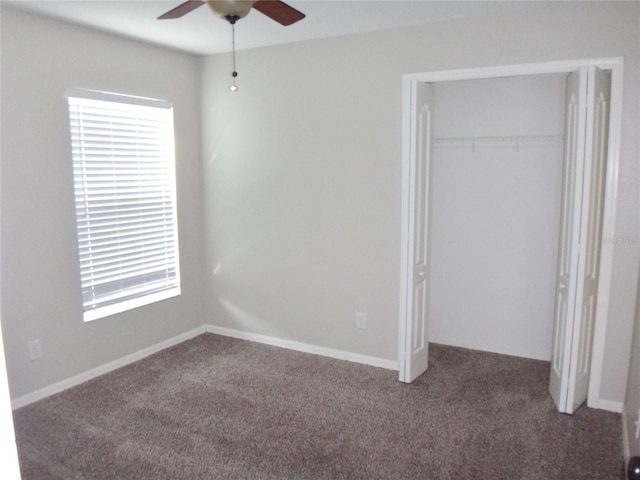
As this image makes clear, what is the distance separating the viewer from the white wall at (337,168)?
3086mm

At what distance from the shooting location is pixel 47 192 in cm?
338

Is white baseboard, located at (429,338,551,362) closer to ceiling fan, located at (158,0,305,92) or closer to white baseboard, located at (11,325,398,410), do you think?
white baseboard, located at (11,325,398,410)

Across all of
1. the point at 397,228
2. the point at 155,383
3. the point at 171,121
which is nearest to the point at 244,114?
the point at 171,121

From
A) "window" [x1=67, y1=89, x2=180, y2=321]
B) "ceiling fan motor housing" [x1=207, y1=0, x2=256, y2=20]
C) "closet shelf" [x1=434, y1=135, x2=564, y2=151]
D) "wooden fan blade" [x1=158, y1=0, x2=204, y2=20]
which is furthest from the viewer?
"closet shelf" [x1=434, y1=135, x2=564, y2=151]

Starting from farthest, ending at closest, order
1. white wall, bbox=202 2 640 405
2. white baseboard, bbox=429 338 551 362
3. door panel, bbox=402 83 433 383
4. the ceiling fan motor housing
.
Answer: white baseboard, bbox=429 338 551 362 < door panel, bbox=402 83 433 383 < white wall, bbox=202 2 640 405 < the ceiling fan motor housing

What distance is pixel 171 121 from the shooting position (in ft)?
14.1

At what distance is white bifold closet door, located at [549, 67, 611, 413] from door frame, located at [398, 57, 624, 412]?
1.8 inches

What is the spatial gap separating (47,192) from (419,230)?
2585 millimetres

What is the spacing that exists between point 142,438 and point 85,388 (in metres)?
0.90

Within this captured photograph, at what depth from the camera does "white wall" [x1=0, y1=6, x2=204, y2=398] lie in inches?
125

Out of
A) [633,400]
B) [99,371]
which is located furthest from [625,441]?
[99,371]

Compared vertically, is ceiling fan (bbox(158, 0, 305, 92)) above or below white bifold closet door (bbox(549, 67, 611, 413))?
above

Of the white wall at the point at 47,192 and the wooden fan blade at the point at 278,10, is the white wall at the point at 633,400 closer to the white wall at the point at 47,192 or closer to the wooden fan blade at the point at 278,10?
the wooden fan blade at the point at 278,10

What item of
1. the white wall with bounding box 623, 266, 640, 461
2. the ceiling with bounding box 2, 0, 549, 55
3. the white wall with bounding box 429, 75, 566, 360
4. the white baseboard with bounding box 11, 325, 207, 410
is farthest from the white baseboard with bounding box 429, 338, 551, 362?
the ceiling with bounding box 2, 0, 549, 55
